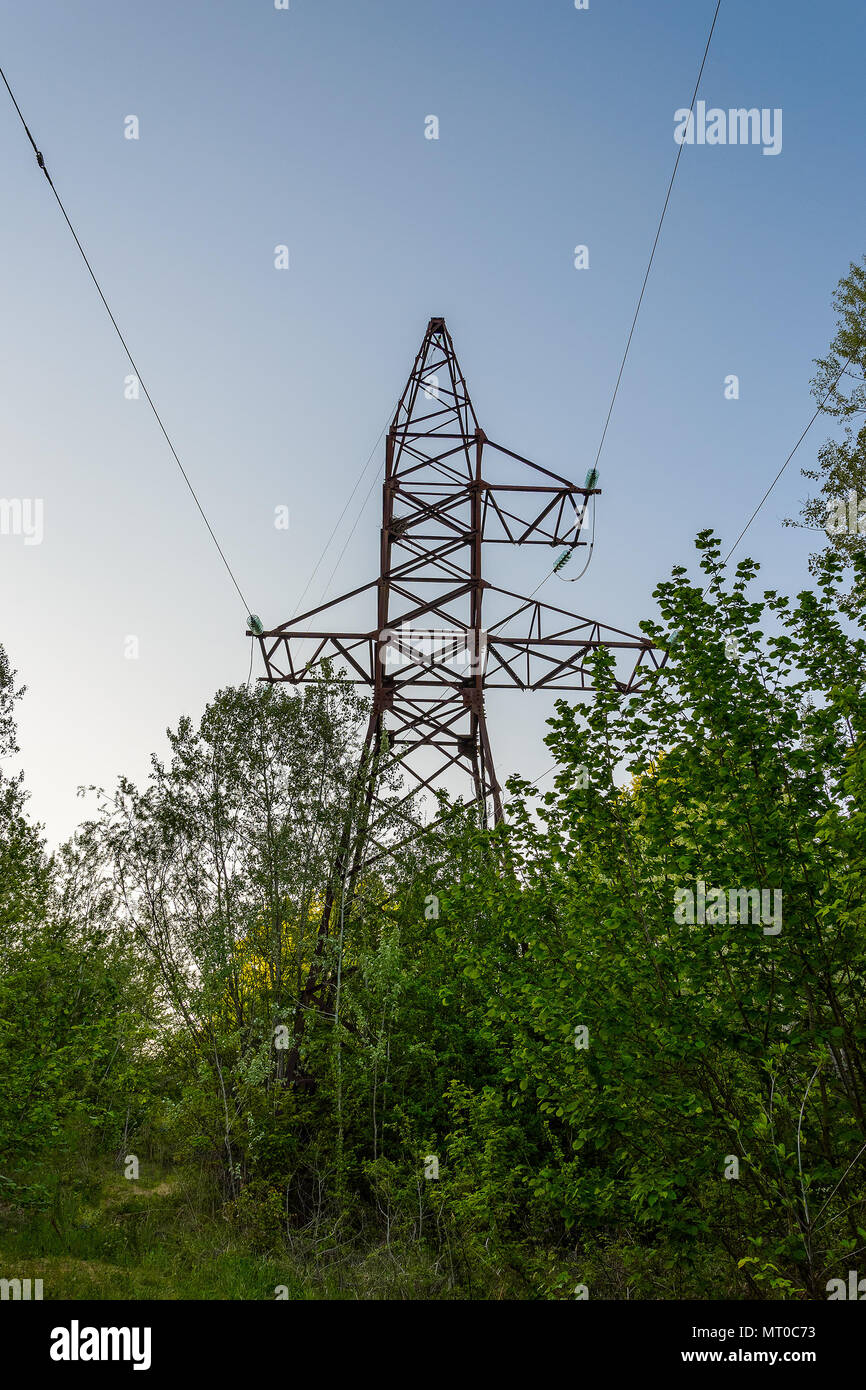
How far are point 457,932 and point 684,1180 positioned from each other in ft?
12.9

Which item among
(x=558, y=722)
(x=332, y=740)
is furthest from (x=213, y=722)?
(x=558, y=722)

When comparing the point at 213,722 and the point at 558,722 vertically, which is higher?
the point at 213,722

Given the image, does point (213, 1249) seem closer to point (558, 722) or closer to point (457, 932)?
point (457, 932)

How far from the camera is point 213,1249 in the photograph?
13.8 m

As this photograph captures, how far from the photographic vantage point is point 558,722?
812 centimetres
